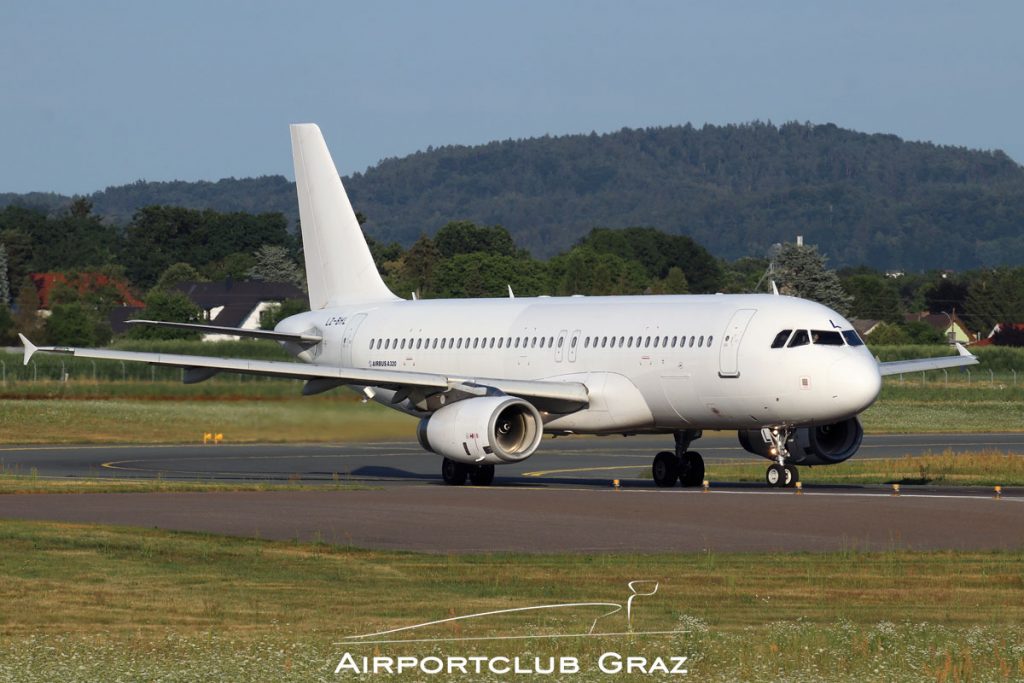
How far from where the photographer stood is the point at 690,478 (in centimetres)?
3994

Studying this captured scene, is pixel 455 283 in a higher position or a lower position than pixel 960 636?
higher

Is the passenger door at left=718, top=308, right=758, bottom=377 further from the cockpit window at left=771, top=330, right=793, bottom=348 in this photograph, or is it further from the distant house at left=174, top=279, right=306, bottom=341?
the distant house at left=174, top=279, right=306, bottom=341

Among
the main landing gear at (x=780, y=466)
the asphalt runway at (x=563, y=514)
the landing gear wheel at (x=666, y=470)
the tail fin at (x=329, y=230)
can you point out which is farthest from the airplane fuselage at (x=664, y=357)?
the tail fin at (x=329, y=230)

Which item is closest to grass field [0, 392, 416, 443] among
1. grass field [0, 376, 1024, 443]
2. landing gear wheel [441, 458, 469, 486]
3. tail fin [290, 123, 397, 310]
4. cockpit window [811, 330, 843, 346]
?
grass field [0, 376, 1024, 443]

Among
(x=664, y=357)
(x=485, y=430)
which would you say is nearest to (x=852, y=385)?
(x=664, y=357)

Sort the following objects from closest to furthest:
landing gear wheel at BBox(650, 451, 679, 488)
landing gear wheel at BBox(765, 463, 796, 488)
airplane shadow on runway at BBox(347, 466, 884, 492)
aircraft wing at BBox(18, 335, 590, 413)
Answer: landing gear wheel at BBox(765, 463, 796, 488)
aircraft wing at BBox(18, 335, 590, 413)
airplane shadow on runway at BBox(347, 466, 884, 492)
landing gear wheel at BBox(650, 451, 679, 488)

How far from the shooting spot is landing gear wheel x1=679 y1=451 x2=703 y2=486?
3984cm

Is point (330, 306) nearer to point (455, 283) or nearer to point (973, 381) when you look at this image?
point (973, 381)

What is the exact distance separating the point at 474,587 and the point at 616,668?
6.30 m

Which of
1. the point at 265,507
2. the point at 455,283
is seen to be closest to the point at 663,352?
the point at 265,507

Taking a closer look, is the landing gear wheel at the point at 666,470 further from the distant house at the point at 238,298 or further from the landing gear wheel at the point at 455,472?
the distant house at the point at 238,298

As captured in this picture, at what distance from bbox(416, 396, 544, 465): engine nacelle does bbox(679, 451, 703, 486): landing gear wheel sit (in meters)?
3.85

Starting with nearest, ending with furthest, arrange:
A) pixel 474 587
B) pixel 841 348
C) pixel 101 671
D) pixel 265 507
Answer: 1. pixel 101 671
2. pixel 474 587
3. pixel 265 507
4. pixel 841 348

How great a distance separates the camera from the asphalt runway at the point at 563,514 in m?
25.6
